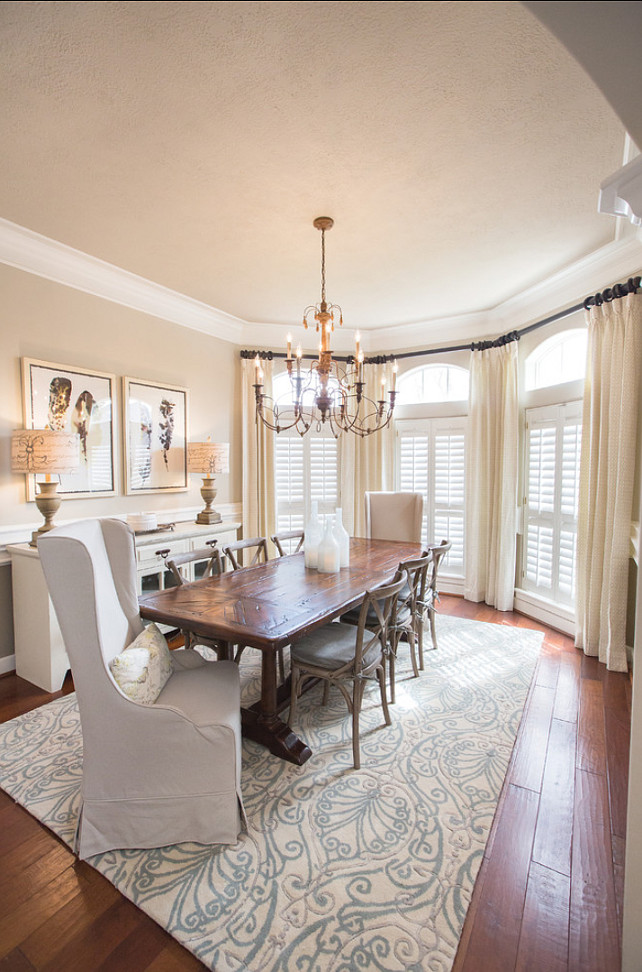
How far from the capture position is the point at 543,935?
1.34 m

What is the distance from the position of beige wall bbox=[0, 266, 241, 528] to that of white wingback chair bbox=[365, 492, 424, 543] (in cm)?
157

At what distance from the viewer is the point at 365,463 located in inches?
199

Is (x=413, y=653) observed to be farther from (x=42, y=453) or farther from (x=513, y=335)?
(x=513, y=335)

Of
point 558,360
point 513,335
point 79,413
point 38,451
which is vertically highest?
point 513,335

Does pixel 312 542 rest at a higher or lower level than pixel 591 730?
higher

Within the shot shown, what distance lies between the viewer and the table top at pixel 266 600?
1920 millimetres

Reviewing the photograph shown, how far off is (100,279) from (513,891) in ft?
14.2

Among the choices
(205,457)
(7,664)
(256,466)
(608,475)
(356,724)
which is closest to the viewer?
(356,724)

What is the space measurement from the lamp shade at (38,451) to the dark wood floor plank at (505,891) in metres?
3.04

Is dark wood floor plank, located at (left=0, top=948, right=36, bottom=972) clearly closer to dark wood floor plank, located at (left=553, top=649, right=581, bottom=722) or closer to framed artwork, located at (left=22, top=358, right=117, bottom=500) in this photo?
framed artwork, located at (left=22, top=358, right=117, bottom=500)

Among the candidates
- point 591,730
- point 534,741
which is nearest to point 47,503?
point 534,741

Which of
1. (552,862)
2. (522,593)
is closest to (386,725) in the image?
(552,862)

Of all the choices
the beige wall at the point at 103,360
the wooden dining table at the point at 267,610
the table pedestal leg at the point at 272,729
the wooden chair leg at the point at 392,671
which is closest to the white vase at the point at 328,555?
the wooden dining table at the point at 267,610

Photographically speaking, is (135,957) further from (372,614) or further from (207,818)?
(372,614)
